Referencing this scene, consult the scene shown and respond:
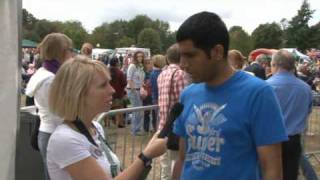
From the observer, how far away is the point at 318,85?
23266mm

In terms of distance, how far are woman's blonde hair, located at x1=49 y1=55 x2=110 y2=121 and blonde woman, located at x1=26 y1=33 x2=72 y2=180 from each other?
245 cm

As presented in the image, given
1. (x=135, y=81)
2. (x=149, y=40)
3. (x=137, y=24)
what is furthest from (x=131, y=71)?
(x=137, y=24)

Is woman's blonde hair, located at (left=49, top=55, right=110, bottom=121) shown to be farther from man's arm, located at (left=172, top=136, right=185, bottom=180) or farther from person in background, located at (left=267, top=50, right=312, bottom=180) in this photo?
person in background, located at (left=267, top=50, right=312, bottom=180)

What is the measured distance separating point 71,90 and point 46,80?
2718mm

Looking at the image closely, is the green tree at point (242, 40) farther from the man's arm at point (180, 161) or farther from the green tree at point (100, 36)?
the man's arm at point (180, 161)

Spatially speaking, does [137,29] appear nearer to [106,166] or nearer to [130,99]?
[130,99]

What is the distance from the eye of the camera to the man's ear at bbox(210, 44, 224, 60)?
257 centimetres

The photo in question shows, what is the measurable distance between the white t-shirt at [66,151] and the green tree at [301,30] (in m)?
62.2

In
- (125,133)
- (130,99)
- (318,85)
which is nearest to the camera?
(125,133)

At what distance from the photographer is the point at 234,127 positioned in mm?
2537

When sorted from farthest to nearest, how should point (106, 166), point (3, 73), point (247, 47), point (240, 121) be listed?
point (247, 47), point (3, 73), point (106, 166), point (240, 121)

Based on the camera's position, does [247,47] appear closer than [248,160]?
No

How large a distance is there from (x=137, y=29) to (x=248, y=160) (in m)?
115

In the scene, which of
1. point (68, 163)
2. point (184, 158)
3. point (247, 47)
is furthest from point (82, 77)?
point (247, 47)
